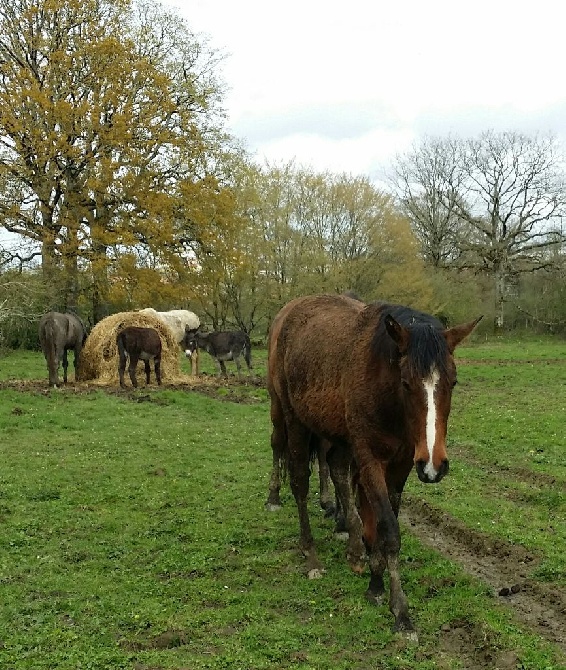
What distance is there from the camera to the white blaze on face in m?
4.09

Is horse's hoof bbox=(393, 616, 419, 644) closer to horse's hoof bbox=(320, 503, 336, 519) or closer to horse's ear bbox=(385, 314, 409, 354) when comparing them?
horse's ear bbox=(385, 314, 409, 354)

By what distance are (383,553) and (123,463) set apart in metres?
5.70

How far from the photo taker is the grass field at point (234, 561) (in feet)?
13.8

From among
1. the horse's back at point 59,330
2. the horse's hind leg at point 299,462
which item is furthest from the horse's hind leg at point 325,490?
the horse's back at point 59,330

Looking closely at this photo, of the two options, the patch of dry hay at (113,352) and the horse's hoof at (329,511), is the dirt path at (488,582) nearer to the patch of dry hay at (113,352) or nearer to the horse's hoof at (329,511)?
the horse's hoof at (329,511)

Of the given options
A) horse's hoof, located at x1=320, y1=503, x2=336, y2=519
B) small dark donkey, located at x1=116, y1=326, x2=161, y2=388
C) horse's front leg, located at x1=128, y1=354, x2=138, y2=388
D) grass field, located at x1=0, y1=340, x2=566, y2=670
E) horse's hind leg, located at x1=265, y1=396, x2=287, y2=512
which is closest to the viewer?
grass field, located at x1=0, y1=340, x2=566, y2=670

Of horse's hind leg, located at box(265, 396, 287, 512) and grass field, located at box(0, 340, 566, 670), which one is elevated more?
horse's hind leg, located at box(265, 396, 287, 512)

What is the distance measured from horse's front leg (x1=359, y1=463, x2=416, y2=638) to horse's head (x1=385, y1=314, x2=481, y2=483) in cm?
52

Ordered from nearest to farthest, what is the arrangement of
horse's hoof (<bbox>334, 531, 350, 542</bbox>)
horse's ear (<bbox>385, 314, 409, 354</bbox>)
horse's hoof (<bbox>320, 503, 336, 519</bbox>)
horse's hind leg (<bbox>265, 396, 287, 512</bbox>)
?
1. horse's ear (<bbox>385, 314, 409, 354</bbox>)
2. horse's hoof (<bbox>334, 531, 350, 542</bbox>)
3. horse's hind leg (<bbox>265, 396, 287, 512</bbox>)
4. horse's hoof (<bbox>320, 503, 336, 519</bbox>)

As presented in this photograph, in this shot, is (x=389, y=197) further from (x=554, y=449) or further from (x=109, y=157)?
(x=554, y=449)

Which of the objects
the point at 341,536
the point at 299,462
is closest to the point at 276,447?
the point at 299,462

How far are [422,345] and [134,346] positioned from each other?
45.7ft

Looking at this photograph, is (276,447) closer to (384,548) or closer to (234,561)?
(234,561)

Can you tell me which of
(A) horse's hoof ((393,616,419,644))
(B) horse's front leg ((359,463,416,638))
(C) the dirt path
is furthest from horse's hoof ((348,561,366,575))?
(A) horse's hoof ((393,616,419,644))
